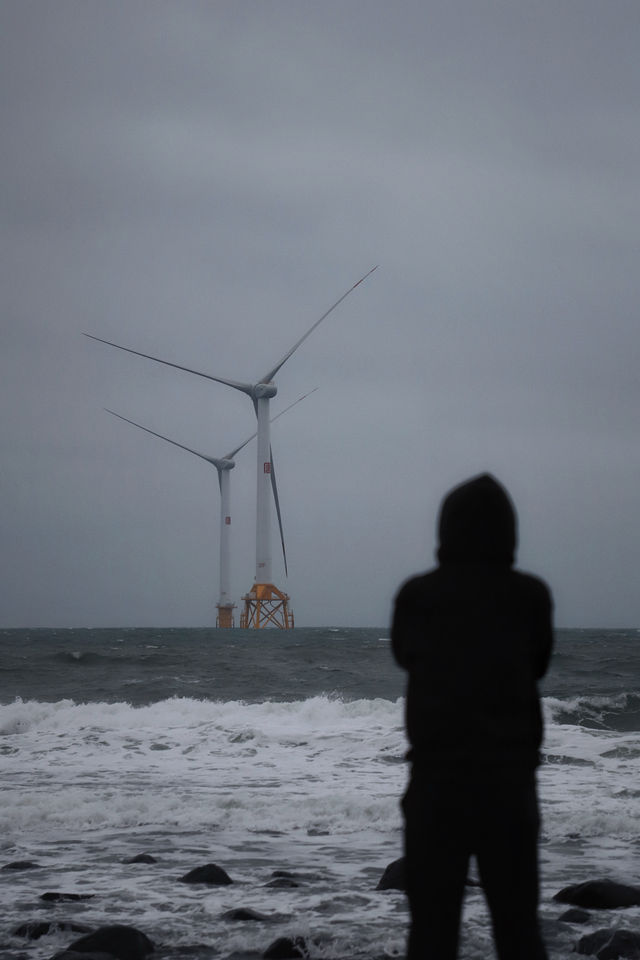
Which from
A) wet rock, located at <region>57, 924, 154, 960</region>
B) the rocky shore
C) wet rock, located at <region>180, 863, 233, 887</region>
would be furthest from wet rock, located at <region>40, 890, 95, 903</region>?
wet rock, located at <region>57, 924, 154, 960</region>

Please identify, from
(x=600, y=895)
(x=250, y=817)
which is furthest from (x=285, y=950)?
(x=250, y=817)

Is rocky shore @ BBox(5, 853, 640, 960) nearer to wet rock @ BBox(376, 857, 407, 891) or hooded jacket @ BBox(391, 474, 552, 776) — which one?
wet rock @ BBox(376, 857, 407, 891)

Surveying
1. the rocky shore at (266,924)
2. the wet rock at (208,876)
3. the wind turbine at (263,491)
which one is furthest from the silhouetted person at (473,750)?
the wind turbine at (263,491)

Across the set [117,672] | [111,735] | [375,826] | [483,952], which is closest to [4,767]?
[111,735]

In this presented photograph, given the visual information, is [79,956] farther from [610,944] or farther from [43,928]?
[610,944]

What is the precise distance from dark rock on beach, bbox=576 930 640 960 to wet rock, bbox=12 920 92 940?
11.7ft

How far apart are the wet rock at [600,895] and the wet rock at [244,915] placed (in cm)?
247

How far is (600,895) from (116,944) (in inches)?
154

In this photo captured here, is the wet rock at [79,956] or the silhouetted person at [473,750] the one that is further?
the wet rock at [79,956]

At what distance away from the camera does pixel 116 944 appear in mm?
6547

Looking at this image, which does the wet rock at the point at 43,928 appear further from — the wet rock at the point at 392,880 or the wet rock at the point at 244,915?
the wet rock at the point at 392,880

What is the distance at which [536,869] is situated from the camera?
10.9ft

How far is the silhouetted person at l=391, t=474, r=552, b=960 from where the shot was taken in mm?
3273

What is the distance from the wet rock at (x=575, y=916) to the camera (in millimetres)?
7531
